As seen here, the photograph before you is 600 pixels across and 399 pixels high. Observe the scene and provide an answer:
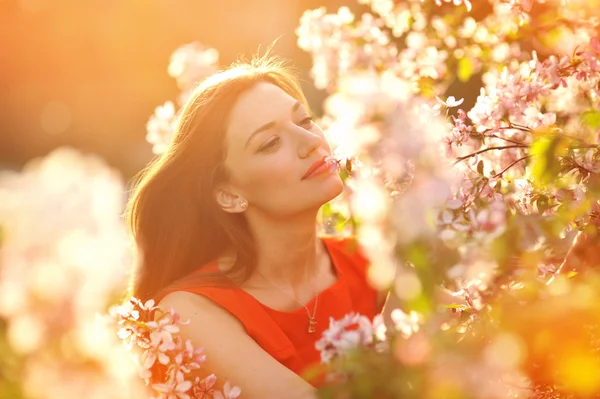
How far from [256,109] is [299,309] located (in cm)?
87

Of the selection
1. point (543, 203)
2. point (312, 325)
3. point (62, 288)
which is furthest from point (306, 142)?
point (62, 288)

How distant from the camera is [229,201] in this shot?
126 inches

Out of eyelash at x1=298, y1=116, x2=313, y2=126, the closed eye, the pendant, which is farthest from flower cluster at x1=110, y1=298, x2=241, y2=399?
eyelash at x1=298, y1=116, x2=313, y2=126

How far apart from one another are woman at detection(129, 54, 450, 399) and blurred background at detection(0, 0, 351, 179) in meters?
10.1

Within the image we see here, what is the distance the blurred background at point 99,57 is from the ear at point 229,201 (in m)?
10.2

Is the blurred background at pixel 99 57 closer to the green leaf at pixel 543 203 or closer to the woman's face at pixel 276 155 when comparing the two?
the woman's face at pixel 276 155

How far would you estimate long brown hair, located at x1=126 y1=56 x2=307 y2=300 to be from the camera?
10.4 ft

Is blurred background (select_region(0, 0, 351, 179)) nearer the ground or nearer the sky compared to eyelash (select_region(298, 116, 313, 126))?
nearer the sky

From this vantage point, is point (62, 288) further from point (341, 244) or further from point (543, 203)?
point (543, 203)

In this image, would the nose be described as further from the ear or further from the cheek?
the ear

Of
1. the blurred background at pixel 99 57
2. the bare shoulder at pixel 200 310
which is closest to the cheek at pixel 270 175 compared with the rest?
the bare shoulder at pixel 200 310

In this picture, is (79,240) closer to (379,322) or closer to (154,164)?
(154,164)

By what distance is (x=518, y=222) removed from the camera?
1.37m

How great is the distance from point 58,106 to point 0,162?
1.61 meters
